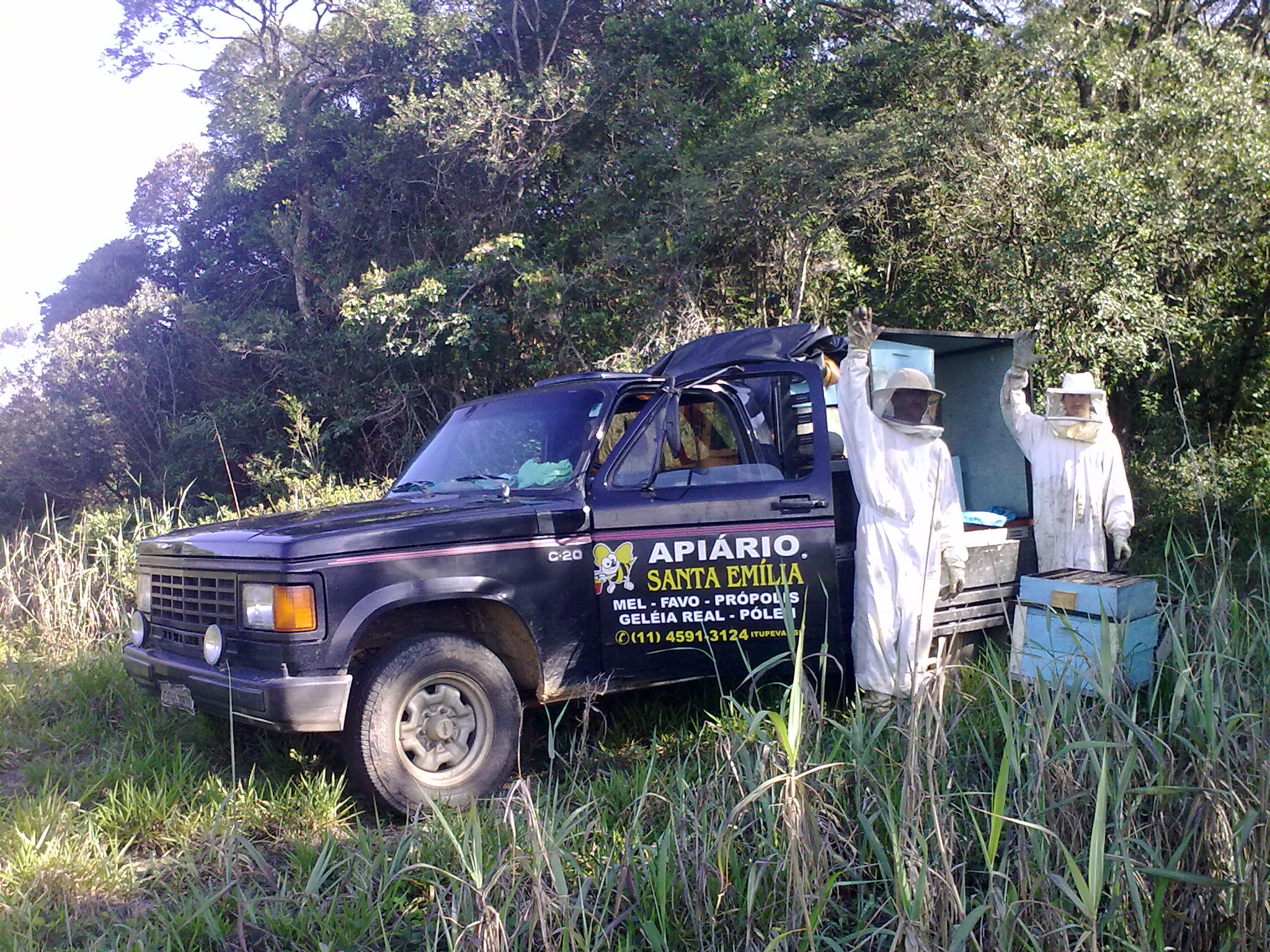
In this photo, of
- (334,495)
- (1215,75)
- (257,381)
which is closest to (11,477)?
(257,381)

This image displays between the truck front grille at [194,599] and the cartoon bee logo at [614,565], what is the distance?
60.8 inches

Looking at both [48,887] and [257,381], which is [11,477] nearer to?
[257,381]

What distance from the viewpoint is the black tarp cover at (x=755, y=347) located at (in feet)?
17.3

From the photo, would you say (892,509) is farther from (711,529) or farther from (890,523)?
(711,529)

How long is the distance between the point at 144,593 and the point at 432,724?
1.78 m

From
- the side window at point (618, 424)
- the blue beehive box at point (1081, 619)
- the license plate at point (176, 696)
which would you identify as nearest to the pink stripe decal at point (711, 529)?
the side window at point (618, 424)

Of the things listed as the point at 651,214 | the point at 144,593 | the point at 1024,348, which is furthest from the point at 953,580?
the point at 651,214

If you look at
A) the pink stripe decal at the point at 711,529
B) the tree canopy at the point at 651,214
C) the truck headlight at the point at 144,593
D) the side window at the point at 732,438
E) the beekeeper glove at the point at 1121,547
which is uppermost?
the tree canopy at the point at 651,214

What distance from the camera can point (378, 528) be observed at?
13.8 ft

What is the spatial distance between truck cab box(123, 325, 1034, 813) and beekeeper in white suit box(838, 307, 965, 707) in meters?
0.18

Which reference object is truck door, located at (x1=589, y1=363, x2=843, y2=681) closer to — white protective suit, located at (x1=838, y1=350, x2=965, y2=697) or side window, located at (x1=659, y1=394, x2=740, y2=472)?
side window, located at (x1=659, y1=394, x2=740, y2=472)

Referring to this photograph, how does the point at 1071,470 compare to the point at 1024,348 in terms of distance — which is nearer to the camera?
the point at 1024,348

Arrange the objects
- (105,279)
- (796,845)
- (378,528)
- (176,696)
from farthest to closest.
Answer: (105,279) → (176,696) → (378,528) → (796,845)

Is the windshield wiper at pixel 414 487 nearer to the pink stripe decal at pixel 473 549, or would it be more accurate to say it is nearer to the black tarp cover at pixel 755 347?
the pink stripe decal at pixel 473 549
